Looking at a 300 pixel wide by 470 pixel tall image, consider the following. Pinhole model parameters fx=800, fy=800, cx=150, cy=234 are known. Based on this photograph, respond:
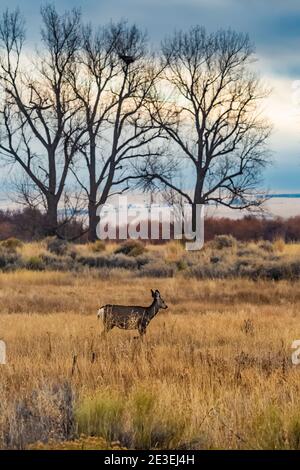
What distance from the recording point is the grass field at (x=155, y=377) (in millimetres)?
5527

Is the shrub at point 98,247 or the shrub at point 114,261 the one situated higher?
the shrub at point 98,247

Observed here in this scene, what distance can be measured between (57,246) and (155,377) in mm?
20412

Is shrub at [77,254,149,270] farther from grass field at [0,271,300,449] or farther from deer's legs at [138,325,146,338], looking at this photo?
deer's legs at [138,325,146,338]

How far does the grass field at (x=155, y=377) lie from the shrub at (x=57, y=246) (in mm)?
11352

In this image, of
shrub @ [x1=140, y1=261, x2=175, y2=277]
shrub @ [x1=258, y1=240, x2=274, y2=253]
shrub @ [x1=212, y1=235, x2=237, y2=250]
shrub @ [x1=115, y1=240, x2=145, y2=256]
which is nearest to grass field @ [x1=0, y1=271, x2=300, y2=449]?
shrub @ [x1=140, y1=261, x2=175, y2=277]

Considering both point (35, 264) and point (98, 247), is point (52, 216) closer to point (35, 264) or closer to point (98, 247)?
point (98, 247)

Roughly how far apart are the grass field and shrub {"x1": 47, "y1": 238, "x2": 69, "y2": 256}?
11.4m

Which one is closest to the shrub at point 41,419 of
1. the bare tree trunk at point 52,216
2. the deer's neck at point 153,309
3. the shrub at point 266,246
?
the deer's neck at point 153,309

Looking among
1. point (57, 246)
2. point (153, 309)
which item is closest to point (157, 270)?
point (57, 246)

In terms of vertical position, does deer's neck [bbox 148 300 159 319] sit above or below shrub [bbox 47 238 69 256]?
below

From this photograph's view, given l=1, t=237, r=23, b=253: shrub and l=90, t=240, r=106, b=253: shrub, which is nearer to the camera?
l=1, t=237, r=23, b=253: shrub

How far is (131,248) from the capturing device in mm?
28203

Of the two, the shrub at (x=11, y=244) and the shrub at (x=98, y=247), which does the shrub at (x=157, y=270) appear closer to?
the shrub at (x=98, y=247)

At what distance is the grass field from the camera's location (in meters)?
5.53
